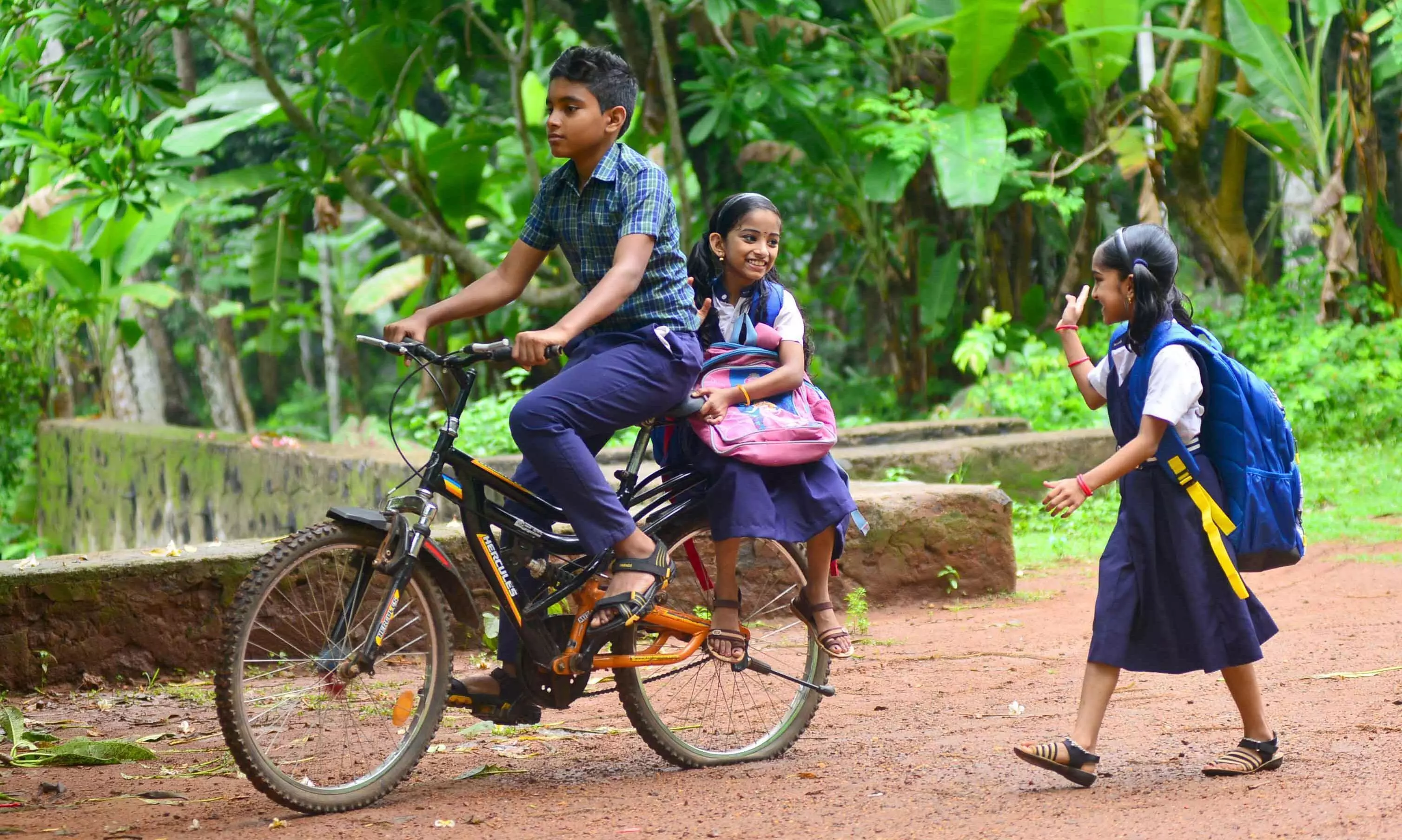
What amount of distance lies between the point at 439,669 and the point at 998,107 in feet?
25.4

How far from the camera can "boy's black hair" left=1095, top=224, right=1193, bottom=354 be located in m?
3.57

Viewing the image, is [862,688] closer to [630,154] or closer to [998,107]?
[630,154]

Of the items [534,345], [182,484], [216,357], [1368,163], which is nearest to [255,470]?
[182,484]

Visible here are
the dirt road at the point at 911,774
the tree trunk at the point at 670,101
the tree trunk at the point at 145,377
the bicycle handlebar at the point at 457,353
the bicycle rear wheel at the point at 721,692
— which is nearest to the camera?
the dirt road at the point at 911,774

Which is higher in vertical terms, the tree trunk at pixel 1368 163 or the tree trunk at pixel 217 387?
the tree trunk at pixel 1368 163

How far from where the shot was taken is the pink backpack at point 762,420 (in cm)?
390

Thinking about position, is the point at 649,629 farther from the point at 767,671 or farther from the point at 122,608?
the point at 122,608

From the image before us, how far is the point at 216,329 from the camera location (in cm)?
1510

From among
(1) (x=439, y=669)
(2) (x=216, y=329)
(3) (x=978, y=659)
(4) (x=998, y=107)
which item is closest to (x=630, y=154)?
(1) (x=439, y=669)

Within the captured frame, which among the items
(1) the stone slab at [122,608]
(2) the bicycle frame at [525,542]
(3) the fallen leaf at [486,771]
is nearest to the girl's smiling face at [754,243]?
(2) the bicycle frame at [525,542]

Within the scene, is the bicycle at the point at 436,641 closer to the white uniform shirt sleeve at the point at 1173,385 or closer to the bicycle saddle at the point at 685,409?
the bicycle saddle at the point at 685,409

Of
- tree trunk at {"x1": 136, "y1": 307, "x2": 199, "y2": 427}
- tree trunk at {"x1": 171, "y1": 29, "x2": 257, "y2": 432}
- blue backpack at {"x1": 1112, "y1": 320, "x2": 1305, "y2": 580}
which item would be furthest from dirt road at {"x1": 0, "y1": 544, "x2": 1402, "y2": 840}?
tree trunk at {"x1": 136, "y1": 307, "x2": 199, "y2": 427}

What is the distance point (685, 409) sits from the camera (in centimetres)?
385

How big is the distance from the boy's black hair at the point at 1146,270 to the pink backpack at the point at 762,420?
0.83 metres
